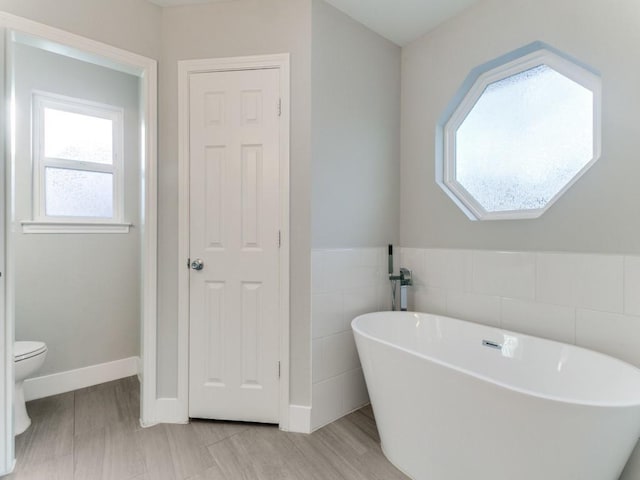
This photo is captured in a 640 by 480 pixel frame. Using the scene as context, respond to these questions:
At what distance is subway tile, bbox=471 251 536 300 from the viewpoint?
165cm

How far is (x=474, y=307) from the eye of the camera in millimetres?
1878

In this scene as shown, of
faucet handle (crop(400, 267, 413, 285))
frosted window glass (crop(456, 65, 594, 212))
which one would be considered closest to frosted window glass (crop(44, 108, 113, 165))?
faucet handle (crop(400, 267, 413, 285))

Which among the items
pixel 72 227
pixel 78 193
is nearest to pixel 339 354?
pixel 72 227

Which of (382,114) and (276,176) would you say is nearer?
(276,176)

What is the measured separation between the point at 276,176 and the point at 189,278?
0.83m

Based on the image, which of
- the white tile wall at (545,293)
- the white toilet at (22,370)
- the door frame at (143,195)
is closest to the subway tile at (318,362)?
the white tile wall at (545,293)

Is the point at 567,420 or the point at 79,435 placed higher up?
the point at 567,420

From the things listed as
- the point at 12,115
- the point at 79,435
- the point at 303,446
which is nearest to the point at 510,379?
the point at 303,446

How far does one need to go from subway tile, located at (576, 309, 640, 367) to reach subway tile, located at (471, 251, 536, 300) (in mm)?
245

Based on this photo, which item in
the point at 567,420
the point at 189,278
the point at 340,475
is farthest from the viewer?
the point at 189,278

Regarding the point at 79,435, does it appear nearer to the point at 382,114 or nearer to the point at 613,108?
the point at 382,114

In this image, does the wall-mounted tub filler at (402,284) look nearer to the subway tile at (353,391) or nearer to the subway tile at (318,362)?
the subway tile at (353,391)

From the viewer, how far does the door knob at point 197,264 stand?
1.85 meters

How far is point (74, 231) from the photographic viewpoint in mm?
2318
